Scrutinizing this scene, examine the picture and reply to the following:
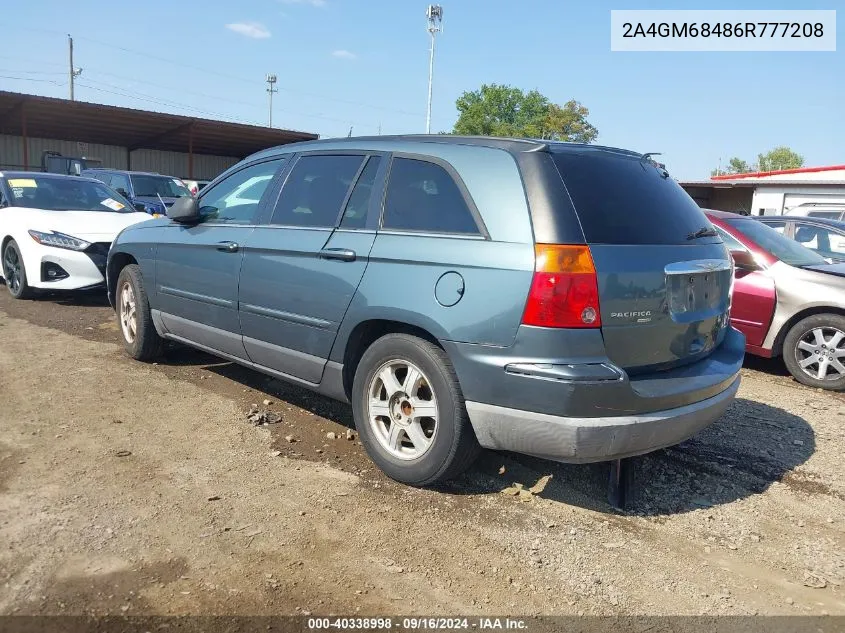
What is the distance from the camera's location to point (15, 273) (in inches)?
325

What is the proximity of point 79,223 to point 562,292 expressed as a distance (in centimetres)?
711

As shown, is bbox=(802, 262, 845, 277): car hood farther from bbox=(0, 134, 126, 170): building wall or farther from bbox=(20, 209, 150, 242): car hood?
bbox=(0, 134, 126, 170): building wall

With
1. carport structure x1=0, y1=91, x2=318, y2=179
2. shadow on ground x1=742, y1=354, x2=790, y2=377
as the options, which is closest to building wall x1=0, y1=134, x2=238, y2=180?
carport structure x1=0, y1=91, x2=318, y2=179

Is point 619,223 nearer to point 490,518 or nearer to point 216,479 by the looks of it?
point 490,518

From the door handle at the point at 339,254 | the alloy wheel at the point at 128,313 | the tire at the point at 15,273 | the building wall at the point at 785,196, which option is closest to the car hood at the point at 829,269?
the door handle at the point at 339,254

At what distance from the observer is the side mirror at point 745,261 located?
6.43m

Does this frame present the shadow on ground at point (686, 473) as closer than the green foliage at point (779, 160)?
Yes

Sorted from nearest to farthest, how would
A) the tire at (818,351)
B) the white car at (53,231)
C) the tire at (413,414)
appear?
the tire at (413,414), the tire at (818,351), the white car at (53,231)

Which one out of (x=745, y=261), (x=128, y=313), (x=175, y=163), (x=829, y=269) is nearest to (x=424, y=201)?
(x=128, y=313)

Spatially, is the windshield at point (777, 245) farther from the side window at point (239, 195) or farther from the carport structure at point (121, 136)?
the carport structure at point (121, 136)

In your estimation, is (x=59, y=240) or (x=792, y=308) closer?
(x=792, y=308)

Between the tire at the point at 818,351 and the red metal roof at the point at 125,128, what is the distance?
2377 centimetres

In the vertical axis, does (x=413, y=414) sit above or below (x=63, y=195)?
below

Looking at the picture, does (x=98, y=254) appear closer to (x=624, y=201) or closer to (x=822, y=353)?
(x=624, y=201)
